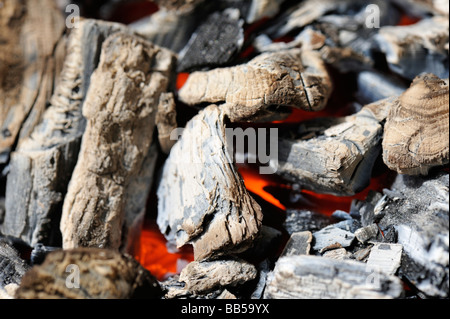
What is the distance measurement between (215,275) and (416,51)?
131 cm

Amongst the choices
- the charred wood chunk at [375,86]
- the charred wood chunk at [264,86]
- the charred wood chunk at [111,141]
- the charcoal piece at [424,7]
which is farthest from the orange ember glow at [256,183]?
the charcoal piece at [424,7]

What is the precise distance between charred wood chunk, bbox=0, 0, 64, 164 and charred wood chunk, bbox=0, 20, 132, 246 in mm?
64

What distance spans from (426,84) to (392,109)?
135 millimetres

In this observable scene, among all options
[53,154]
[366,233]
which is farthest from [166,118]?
[366,233]

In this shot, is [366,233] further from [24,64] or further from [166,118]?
[24,64]

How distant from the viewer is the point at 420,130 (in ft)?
4.00

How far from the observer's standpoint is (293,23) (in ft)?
6.15

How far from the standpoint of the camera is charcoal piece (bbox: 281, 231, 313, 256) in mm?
1312

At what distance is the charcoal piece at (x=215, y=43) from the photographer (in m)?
1.65

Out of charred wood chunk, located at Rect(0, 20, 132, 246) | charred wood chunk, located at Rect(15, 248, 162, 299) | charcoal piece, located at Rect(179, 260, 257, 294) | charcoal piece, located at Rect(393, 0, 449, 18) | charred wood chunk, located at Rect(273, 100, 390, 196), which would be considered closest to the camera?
charred wood chunk, located at Rect(15, 248, 162, 299)

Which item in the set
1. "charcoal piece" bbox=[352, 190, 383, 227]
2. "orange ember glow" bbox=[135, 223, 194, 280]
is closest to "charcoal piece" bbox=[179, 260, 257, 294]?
"orange ember glow" bbox=[135, 223, 194, 280]

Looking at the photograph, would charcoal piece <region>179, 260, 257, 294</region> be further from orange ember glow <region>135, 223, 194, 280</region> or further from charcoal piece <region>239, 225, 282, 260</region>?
orange ember glow <region>135, 223, 194, 280</region>
